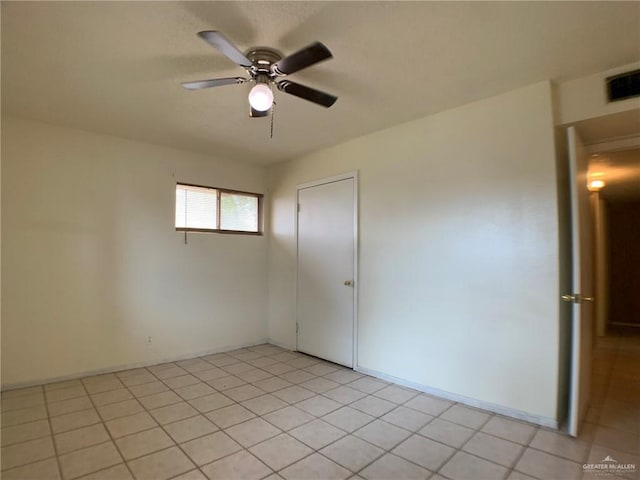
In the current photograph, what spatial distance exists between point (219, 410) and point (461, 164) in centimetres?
288

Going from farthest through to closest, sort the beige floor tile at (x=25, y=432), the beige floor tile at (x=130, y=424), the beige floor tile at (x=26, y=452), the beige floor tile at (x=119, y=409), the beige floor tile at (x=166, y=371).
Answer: the beige floor tile at (x=166, y=371)
the beige floor tile at (x=119, y=409)
the beige floor tile at (x=130, y=424)
the beige floor tile at (x=25, y=432)
the beige floor tile at (x=26, y=452)

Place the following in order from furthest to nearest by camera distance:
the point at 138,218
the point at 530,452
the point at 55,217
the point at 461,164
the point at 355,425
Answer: the point at 138,218, the point at 55,217, the point at 461,164, the point at 355,425, the point at 530,452

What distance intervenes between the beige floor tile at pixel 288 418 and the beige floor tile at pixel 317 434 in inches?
2.5

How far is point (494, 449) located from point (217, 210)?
381cm

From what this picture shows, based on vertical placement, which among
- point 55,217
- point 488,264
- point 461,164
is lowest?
point 488,264

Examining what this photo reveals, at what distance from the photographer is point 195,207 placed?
4.23 m

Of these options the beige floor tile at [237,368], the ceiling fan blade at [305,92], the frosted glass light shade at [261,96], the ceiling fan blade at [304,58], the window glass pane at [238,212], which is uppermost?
the ceiling fan blade at [305,92]

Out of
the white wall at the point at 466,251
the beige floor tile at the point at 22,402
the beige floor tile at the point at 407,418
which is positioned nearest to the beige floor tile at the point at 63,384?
the beige floor tile at the point at 22,402

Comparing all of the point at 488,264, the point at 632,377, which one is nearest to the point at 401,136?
the point at 488,264

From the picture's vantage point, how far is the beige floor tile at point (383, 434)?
2215 mm

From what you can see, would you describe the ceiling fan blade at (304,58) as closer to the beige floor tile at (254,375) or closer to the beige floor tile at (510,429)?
the beige floor tile at (510,429)

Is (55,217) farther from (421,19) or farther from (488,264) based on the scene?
(488,264)

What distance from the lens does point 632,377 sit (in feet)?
11.4

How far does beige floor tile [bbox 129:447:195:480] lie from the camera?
1873 mm
